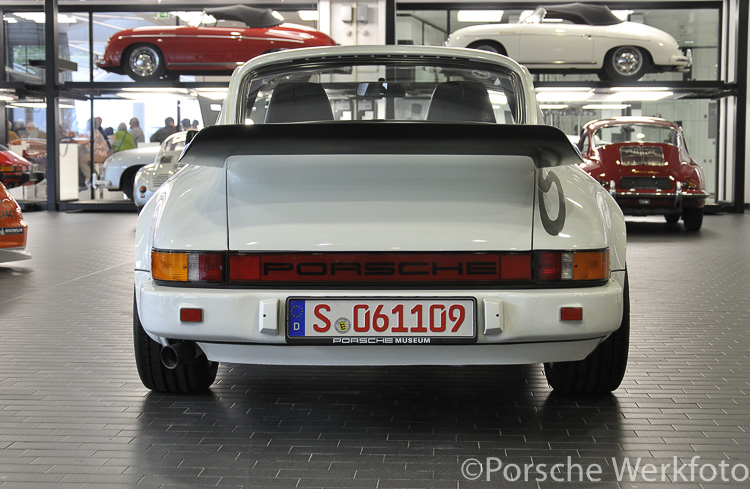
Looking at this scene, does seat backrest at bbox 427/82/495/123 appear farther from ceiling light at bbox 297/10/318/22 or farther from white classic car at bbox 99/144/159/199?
ceiling light at bbox 297/10/318/22

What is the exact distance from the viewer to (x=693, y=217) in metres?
12.6

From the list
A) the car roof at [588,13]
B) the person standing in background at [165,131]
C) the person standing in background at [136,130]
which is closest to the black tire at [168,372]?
the car roof at [588,13]

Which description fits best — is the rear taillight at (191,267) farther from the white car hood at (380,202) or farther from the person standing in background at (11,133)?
the person standing in background at (11,133)

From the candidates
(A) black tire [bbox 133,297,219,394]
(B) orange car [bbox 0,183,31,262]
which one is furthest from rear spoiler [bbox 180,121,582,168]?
(B) orange car [bbox 0,183,31,262]

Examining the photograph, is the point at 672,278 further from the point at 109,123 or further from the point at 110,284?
the point at 109,123

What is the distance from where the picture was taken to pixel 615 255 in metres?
3.04

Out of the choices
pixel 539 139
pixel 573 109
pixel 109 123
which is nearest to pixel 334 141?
pixel 539 139

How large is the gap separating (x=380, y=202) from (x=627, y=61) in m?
14.0

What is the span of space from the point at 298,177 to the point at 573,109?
1626 centimetres

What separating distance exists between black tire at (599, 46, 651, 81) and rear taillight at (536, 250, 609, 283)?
44.8 feet

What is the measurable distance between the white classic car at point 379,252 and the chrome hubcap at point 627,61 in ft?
44.4

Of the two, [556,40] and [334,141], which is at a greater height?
[556,40]

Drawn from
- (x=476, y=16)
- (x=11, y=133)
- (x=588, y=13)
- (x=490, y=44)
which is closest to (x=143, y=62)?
(x=11, y=133)

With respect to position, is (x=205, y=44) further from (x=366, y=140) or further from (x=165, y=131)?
(x=366, y=140)
